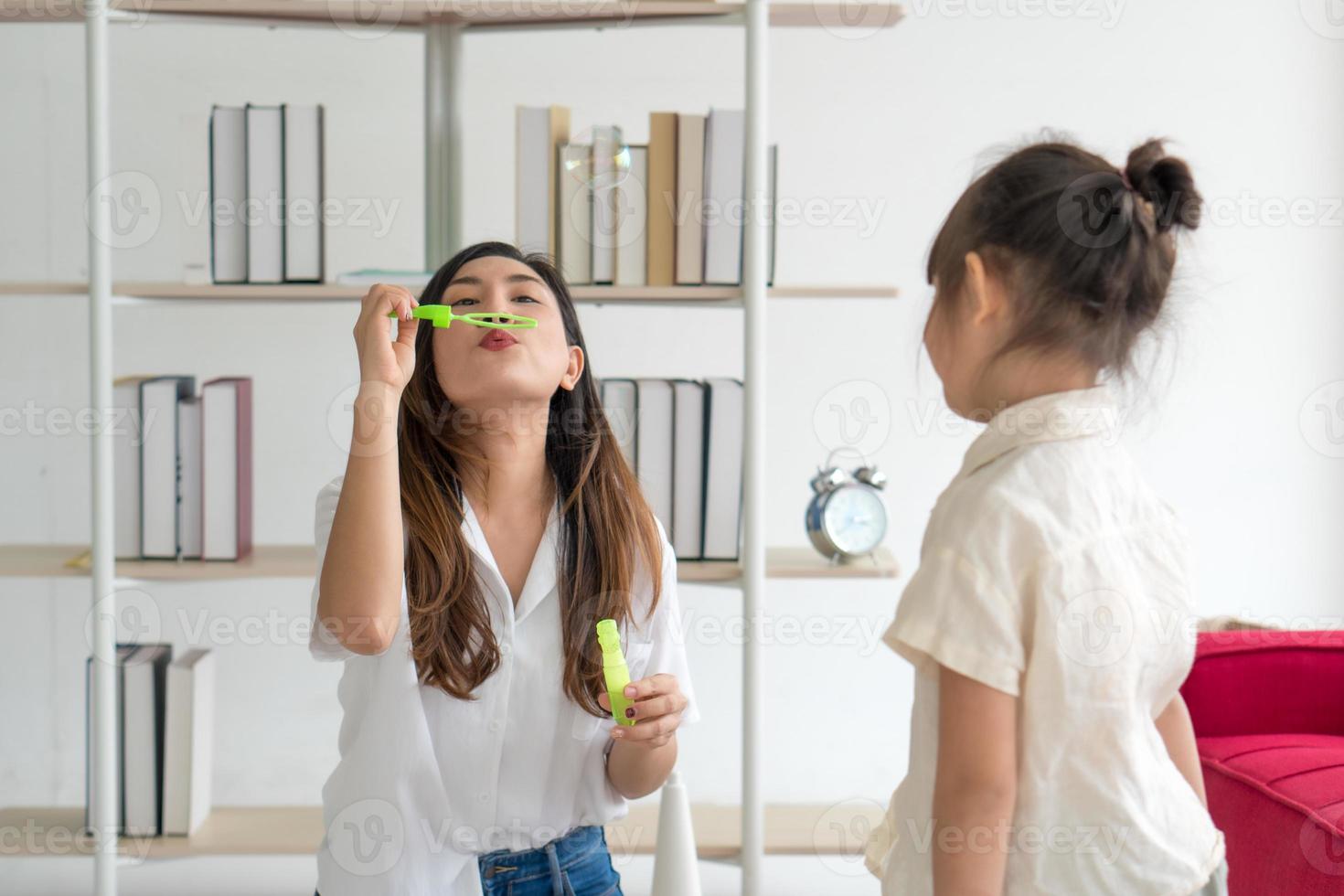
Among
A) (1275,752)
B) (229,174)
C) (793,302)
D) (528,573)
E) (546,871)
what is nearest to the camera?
(546,871)

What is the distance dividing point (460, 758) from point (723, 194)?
1.10 m

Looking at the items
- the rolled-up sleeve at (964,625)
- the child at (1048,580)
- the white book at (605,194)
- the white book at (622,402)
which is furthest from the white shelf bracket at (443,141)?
the rolled-up sleeve at (964,625)

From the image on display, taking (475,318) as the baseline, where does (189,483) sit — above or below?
below

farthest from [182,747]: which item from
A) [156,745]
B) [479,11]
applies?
[479,11]

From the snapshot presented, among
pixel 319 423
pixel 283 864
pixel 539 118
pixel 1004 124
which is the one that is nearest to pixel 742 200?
pixel 539 118

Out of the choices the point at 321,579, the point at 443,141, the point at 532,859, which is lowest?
the point at 532,859

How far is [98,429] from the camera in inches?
82.0

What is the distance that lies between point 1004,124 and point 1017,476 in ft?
6.84

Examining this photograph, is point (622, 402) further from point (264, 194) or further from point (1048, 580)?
point (1048, 580)

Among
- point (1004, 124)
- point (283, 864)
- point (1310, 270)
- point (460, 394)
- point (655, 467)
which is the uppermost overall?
point (1004, 124)

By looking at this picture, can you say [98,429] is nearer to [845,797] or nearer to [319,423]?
[319,423]

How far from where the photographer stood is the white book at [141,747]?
222 centimetres

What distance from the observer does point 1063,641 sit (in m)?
0.92

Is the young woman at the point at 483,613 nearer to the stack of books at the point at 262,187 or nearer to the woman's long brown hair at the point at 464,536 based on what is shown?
the woman's long brown hair at the point at 464,536
